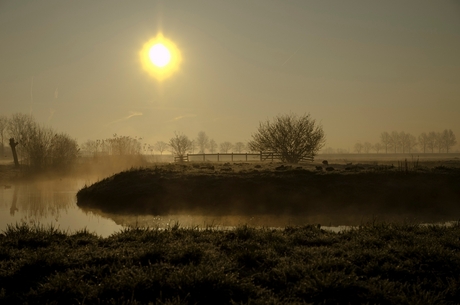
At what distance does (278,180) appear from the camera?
22.6m

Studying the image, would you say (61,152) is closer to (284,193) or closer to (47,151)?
(47,151)

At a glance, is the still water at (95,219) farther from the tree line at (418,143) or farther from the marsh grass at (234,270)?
the tree line at (418,143)

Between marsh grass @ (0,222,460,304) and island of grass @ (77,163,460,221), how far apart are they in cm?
959

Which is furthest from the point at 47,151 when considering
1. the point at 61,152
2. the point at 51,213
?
the point at 51,213

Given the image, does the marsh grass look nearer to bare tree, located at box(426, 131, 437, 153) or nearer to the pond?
the pond

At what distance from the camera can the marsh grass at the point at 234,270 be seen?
553cm

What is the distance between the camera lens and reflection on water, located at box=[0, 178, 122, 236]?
14.3 meters

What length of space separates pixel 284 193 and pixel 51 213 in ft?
40.4

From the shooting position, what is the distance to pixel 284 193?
20922 mm

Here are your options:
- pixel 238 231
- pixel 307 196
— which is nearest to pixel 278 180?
pixel 307 196

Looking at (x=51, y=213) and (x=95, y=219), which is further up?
(x=51, y=213)

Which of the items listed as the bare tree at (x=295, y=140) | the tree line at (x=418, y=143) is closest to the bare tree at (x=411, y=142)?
the tree line at (x=418, y=143)

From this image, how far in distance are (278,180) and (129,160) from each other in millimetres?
29318

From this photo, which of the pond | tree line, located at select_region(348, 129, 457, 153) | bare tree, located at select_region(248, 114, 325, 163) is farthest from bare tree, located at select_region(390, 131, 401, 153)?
the pond
